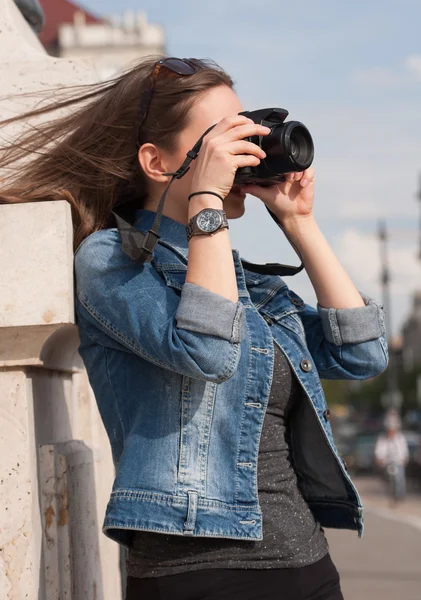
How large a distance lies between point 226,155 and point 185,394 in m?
0.51

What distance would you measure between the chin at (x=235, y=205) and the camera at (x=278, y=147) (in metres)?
0.10

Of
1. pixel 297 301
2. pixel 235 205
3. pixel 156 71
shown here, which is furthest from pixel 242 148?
pixel 297 301

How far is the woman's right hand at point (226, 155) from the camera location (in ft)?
6.94

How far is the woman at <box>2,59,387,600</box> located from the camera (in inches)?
78.4

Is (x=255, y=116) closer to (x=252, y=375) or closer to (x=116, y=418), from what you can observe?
(x=252, y=375)

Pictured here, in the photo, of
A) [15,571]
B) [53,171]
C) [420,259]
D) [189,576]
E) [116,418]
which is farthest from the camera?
[420,259]

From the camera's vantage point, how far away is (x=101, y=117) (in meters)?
2.40

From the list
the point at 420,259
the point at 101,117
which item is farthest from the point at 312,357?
the point at 420,259

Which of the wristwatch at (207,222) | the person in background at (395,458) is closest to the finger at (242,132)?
the wristwatch at (207,222)

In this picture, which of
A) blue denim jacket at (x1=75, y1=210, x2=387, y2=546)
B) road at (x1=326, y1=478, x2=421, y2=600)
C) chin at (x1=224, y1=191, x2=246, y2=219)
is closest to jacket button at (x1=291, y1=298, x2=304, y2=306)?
blue denim jacket at (x1=75, y1=210, x2=387, y2=546)

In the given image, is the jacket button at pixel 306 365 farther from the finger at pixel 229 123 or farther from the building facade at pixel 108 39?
the building facade at pixel 108 39

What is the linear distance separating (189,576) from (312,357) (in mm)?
697

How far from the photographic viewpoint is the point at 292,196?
236 centimetres

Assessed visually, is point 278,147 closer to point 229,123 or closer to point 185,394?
point 229,123
